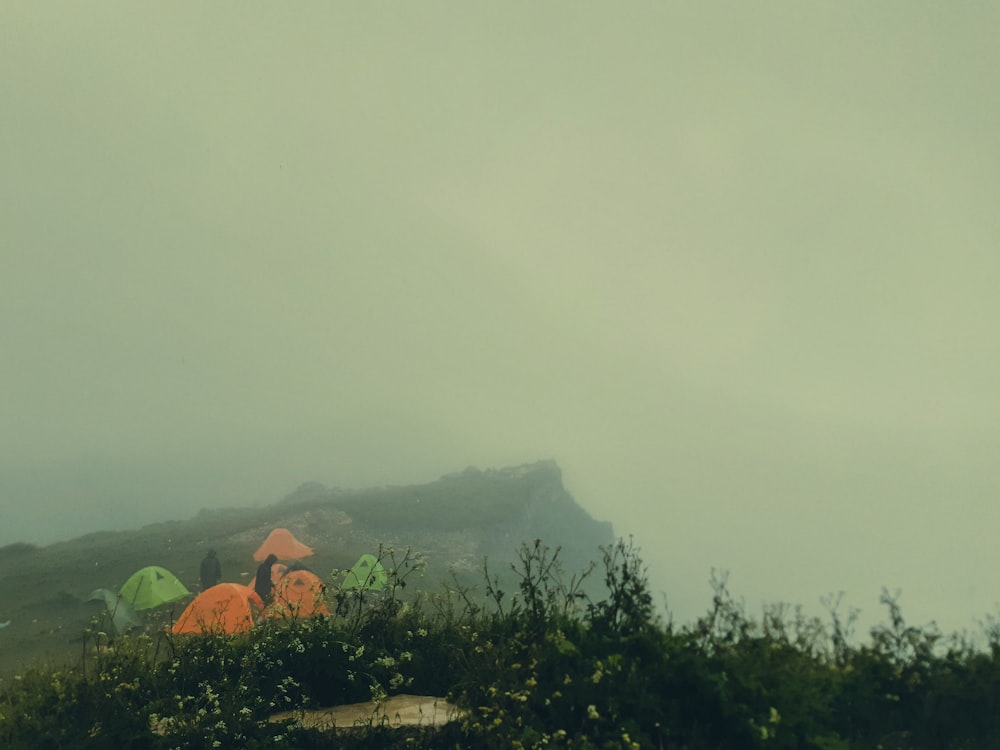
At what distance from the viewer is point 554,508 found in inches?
4063

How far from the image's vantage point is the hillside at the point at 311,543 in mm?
28266

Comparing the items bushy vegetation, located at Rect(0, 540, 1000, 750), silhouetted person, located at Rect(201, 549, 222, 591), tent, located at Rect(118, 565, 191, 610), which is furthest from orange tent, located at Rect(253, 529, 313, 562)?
bushy vegetation, located at Rect(0, 540, 1000, 750)

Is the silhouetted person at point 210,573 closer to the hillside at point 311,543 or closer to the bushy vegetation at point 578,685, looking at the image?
the hillside at point 311,543

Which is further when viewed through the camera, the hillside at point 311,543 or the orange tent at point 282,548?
the orange tent at point 282,548

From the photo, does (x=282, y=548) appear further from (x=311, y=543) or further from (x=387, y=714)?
(x=387, y=714)

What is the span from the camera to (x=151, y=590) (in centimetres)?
2723

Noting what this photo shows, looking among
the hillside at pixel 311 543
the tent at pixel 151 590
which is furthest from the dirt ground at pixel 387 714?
the tent at pixel 151 590

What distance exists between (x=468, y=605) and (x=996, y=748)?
5798 mm

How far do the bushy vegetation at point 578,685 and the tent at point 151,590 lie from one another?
23.0 metres

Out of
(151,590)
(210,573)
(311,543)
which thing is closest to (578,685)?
(210,573)

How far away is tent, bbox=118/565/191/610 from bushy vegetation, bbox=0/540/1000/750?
23.0 m

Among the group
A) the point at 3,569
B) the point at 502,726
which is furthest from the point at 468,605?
the point at 3,569

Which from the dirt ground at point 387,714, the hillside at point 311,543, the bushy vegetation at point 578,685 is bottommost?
the hillside at point 311,543

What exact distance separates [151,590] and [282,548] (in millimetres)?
15775
